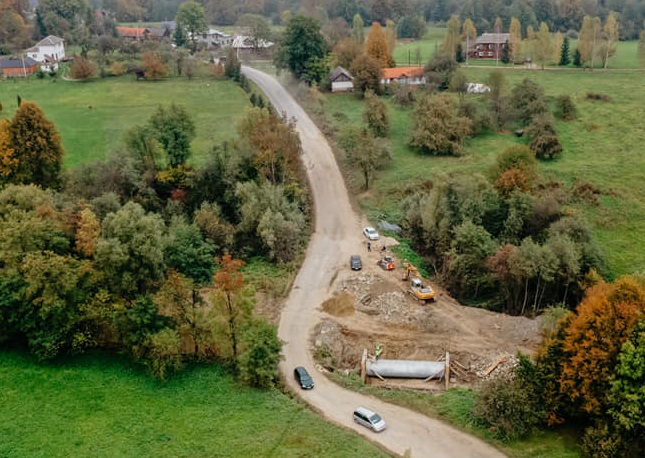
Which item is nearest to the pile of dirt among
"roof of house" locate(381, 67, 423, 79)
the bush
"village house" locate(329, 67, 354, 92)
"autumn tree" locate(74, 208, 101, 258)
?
the bush

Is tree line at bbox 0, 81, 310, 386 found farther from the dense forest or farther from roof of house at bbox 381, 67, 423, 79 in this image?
the dense forest

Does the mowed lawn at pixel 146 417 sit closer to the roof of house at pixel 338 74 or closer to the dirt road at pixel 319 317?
the dirt road at pixel 319 317

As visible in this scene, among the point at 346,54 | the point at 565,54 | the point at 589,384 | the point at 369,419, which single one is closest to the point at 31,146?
the point at 369,419

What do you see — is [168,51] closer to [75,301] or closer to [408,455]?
[75,301]

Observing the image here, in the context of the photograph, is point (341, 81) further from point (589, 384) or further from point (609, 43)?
point (589, 384)

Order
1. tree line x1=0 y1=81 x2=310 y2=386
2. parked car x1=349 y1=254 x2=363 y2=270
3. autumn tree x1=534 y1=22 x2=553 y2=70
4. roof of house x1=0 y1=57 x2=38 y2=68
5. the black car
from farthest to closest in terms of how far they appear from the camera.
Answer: roof of house x1=0 y1=57 x2=38 y2=68 → autumn tree x1=534 y1=22 x2=553 y2=70 → parked car x1=349 y1=254 x2=363 y2=270 → tree line x1=0 y1=81 x2=310 y2=386 → the black car
